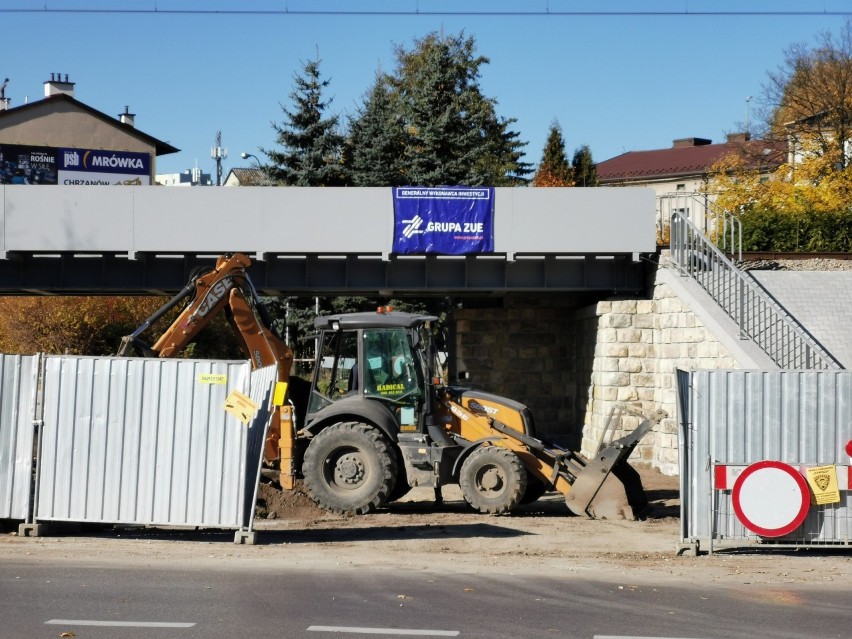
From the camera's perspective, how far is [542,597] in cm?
986

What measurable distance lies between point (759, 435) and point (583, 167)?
57538 mm

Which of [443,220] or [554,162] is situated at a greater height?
[554,162]

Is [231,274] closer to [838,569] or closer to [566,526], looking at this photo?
[566,526]

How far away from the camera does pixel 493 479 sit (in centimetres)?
1561

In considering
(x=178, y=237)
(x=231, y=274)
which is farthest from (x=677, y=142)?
(x=231, y=274)

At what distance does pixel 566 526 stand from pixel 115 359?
6.36 meters

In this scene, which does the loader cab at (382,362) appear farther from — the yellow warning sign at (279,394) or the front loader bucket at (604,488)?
the yellow warning sign at (279,394)

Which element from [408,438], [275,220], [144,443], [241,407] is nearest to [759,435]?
[408,438]

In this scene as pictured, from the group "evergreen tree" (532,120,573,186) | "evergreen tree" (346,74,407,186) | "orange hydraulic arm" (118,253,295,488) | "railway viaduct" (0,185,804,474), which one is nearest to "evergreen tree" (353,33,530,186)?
"evergreen tree" (346,74,407,186)

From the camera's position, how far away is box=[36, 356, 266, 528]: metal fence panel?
12562 mm

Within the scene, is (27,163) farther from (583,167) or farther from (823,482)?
(823,482)

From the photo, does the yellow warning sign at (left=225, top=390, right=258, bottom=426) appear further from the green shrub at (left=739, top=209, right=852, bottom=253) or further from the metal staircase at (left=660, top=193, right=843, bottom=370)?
the green shrub at (left=739, top=209, right=852, bottom=253)

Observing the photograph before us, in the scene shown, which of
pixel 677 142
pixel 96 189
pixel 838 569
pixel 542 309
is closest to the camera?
pixel 838 569

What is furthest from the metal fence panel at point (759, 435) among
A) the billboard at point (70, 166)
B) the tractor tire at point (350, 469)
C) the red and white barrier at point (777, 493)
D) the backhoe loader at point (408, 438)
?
the billboard at point (70, 166)
